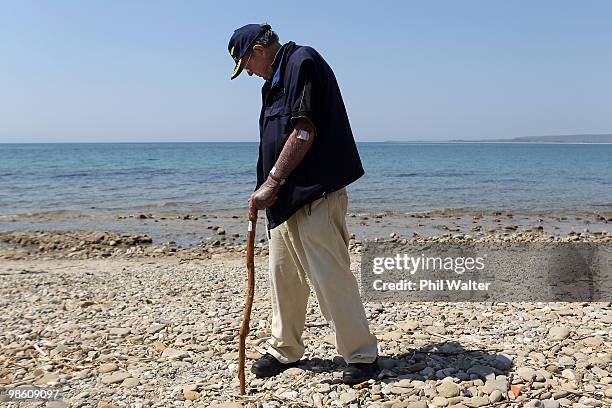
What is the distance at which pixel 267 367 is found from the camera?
4.00 metres

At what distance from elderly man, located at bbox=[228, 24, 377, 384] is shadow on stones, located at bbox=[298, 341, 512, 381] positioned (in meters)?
0.32

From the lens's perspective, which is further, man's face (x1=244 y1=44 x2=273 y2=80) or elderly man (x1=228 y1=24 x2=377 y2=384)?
man's face (x1=244 y1=44 x2=273 y2=80)

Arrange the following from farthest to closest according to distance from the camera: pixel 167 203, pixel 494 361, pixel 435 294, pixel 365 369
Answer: pixel 167 203 → pixel 435 294 → pixel 494 361 → pixel 365 369

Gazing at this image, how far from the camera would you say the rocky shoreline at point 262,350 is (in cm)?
361

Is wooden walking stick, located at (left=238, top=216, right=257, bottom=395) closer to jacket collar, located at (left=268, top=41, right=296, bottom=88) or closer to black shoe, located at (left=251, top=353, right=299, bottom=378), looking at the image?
black shoe, located at (left=251, top=353, right=299, bottom=378)

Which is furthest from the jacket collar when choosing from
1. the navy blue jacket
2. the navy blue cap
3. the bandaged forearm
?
the bandaged forearm

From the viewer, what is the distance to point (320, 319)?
5.42m

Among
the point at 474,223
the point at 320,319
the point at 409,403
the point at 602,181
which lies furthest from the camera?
the point at 602,181

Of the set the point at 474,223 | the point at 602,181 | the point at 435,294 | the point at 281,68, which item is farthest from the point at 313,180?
the point at 602,181

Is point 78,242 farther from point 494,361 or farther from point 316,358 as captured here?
point 494,361

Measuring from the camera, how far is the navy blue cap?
11.7ft

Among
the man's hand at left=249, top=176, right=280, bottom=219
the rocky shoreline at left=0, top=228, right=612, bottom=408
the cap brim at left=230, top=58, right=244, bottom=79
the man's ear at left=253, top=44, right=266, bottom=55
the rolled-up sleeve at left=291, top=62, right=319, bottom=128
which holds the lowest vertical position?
the rocky shoreline at left=0, top=228, right=612, bottom=408

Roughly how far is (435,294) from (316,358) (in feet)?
10.5

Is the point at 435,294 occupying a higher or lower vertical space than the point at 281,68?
lower
